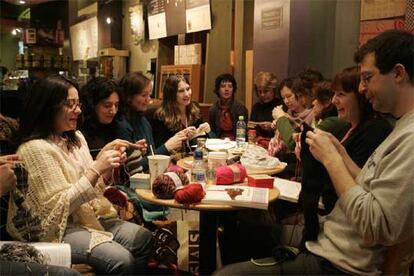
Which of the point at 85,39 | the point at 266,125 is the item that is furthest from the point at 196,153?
the point at 85,39

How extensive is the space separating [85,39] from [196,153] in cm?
725

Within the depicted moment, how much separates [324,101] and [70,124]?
174 cm

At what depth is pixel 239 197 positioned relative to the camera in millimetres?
1806

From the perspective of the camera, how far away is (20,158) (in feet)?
5.82

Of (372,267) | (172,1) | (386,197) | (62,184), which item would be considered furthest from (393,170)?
(172,1)

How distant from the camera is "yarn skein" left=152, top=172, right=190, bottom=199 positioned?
1.85 metres

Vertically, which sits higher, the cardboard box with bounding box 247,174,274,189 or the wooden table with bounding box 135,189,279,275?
the cardboard box with bounding box 247,174,274,189

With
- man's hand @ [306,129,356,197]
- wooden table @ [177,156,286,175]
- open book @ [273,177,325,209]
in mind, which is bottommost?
wooden table @ [177,156,286,175]

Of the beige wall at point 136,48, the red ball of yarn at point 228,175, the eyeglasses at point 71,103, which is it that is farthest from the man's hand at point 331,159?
the beige wall at point 136,48

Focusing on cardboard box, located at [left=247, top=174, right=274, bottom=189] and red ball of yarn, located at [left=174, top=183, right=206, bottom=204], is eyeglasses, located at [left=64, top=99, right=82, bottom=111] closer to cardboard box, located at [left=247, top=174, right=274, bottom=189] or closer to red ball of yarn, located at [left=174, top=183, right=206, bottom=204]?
red ball of yarn, located at [left=174, top=183, right=206, bottom=204]

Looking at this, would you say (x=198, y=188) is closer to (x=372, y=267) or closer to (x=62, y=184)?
(x=62, y=184)

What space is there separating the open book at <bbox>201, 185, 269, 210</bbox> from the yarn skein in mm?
158

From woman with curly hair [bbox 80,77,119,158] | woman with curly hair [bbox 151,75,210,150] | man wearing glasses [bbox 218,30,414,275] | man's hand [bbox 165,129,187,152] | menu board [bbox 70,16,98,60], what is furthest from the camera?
menu board [bbox 70,16,98,60]

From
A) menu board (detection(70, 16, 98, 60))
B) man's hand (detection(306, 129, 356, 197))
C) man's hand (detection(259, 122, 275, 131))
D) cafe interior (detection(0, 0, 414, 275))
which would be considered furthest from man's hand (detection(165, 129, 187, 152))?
menu board (detection(70, 16, 98, 60))
